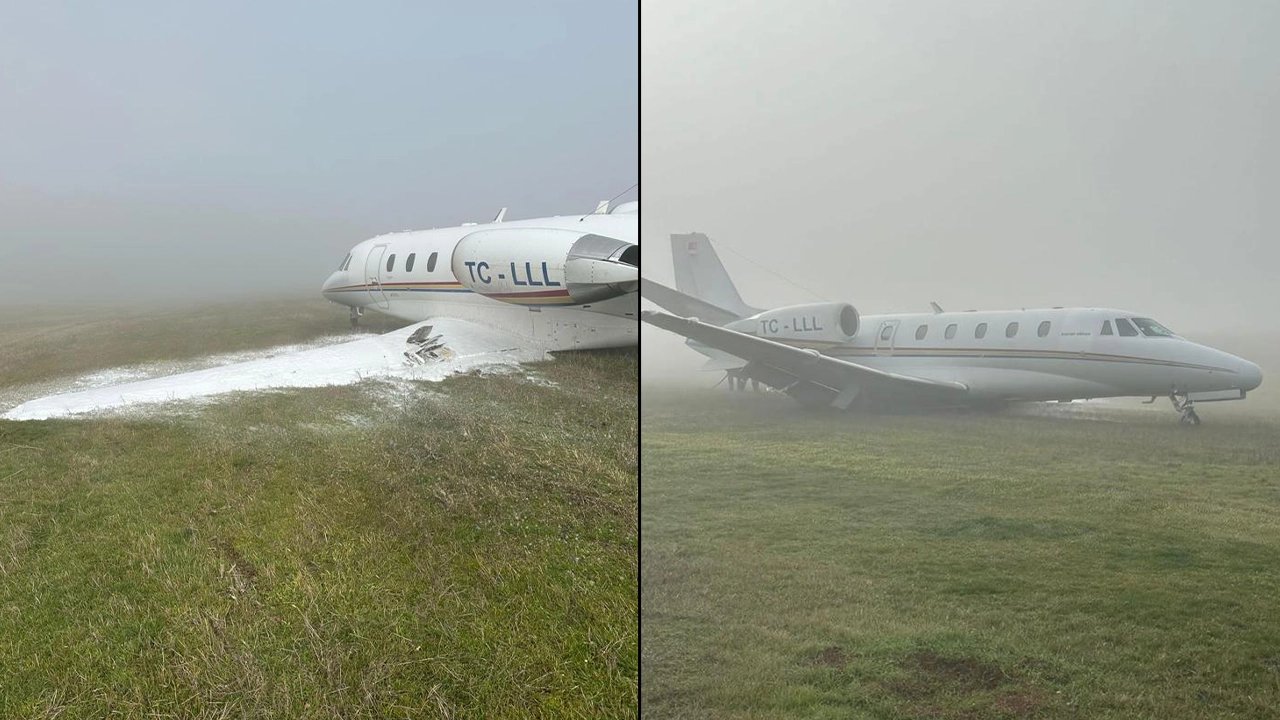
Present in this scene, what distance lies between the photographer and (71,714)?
6.15 feet

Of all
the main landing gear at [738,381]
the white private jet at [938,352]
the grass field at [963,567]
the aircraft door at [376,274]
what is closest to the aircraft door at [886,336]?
the white private jet at [938,352]

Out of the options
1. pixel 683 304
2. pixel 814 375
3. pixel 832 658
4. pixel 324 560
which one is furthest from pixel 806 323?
pixel 324 560

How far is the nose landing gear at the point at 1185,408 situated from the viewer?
3.32 metres

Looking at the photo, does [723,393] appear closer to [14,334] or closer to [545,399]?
[545,399]

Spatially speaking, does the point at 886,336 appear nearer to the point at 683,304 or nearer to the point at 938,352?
the point at 938,352

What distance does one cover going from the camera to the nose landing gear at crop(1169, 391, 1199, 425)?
332 cm

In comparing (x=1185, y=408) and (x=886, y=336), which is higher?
(x=886, y=336)

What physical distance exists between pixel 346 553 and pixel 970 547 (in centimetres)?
211

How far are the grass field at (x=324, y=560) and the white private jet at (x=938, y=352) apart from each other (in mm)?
765

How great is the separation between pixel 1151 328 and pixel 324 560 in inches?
138

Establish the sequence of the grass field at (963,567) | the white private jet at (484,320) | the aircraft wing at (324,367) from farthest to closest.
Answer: the white private jet at (484,320), the aircraft wing at (324,367), the grass field at (963,567)

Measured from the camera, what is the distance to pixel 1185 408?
335 cm

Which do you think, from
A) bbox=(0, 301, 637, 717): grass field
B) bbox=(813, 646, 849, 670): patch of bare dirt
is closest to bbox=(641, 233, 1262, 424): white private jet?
bbox=(0, 301, 637, 717): grass field

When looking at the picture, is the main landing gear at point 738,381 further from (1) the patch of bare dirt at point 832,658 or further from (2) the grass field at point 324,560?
(1) the patch of bare dirt at point 832,658
